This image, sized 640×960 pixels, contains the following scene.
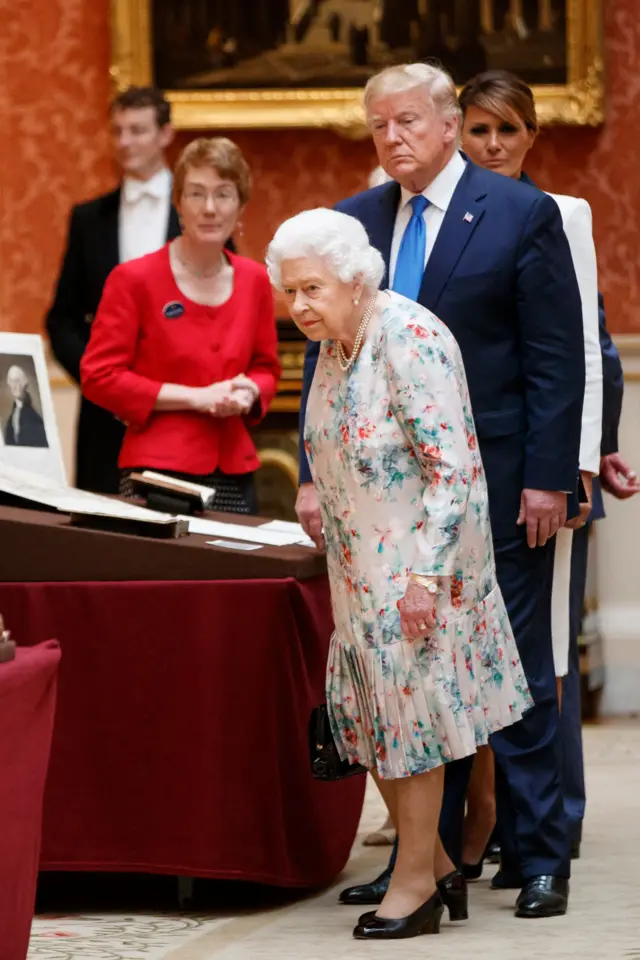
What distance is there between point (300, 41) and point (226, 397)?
2591 millimetres

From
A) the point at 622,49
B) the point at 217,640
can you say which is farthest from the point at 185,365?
the point at 622,49

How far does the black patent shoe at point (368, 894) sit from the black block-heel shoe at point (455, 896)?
0.21 metres

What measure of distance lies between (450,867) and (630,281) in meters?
3.60

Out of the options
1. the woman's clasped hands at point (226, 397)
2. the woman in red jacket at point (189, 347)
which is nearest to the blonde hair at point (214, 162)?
the woman in red jacket at point (189, 347)

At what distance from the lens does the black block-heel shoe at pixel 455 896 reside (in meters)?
3.46

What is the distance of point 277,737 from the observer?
3561mm

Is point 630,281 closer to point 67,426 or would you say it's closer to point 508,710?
point 67,426

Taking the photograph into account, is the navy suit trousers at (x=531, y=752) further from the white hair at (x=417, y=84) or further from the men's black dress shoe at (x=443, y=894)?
the white hair at (x=417, y=84)

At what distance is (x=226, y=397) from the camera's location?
4402mm

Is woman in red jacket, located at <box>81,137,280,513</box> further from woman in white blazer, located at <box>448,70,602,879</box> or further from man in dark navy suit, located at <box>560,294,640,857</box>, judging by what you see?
man in dark navy suit, located at <box>560,294,640,857</box>

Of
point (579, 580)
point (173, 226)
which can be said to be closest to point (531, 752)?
point (579, 580)

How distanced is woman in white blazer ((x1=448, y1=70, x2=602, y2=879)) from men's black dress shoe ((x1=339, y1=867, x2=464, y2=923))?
1.22 ft

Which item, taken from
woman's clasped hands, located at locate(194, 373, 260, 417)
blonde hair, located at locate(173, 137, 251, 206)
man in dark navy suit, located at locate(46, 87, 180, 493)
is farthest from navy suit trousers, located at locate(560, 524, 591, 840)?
man in dark navy suit, located at locate(46, 87, 180, 493)

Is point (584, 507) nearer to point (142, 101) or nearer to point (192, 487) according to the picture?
point (192, 487)
